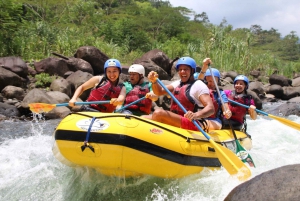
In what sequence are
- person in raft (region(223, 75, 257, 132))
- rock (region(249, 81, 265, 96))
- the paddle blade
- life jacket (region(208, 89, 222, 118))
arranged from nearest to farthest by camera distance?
the paddle blade → life jacket (region(208, 89, 222, 118)) → person in raft (region(223, 75, 257, 132)) → rock (region(249, 81, 265, 96))

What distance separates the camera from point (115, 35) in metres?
23.4

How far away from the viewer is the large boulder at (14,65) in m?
11.4

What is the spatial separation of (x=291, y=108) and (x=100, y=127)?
10024mm

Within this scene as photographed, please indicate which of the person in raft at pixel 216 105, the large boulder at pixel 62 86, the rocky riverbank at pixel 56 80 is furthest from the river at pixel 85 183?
the large boulder at pixel 62 86

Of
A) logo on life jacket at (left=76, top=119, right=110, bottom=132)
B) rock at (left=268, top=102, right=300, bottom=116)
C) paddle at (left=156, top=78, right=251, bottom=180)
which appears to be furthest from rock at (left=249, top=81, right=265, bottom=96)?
logo on life jacket at (left=76, top=119, right=110, bottom=132)

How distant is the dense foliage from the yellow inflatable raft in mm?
10814

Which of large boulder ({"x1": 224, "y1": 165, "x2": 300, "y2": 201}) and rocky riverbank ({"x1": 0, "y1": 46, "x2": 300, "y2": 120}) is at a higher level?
large boulder ({"x1": 224, "y1": 165, "x2": 300, "y2": 201})

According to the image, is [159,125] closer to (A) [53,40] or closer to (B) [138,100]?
(B) [138,100]

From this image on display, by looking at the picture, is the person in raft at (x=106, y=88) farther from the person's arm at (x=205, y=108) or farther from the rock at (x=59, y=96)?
the rock at (x=59, y=96)

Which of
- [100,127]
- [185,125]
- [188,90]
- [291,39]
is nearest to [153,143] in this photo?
[100,127]

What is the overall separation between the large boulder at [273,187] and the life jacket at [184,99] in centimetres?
185

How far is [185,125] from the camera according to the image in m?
4.38

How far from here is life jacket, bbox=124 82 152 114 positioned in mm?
5000

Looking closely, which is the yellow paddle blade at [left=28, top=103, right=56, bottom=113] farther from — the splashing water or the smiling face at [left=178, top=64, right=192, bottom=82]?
the smiling face at [left=178, top=64, right=192, bottom=82]
